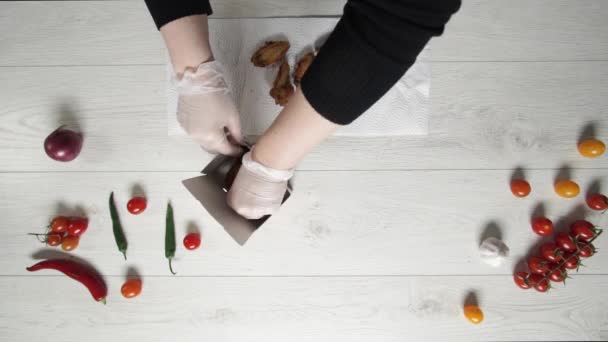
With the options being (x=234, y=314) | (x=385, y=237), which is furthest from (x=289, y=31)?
(x=234, y=314)

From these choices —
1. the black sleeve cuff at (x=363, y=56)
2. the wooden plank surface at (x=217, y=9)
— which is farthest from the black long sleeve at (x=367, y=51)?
the wooden plank surface at (x=217, y=9)

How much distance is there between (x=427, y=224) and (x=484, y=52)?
0.37m

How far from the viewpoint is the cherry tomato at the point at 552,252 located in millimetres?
713

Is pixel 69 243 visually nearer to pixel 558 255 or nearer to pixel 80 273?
pixel 80 273

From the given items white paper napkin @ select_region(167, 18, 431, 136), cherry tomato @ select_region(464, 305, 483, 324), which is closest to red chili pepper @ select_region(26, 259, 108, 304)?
white paper napkin @ select_region(167, 18, 431, 136)

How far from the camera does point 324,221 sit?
2.45 feet

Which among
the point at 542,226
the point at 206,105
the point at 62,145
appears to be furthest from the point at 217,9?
the point at 542,226

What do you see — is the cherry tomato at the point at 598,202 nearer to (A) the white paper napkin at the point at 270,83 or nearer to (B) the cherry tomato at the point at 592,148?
(B) the cherry tomato at the point at 592,148

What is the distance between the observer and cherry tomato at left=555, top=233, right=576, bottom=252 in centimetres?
72

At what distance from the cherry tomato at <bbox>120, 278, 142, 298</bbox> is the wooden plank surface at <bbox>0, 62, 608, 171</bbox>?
0.22 m

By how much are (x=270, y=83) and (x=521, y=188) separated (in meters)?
0.52

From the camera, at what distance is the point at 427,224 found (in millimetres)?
749

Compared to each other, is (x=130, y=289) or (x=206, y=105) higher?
(x=206, y=105)

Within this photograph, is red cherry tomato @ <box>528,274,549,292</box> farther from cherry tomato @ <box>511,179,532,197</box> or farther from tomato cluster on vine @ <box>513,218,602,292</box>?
cherry tomato @ <box>511,179,532,197</box>
